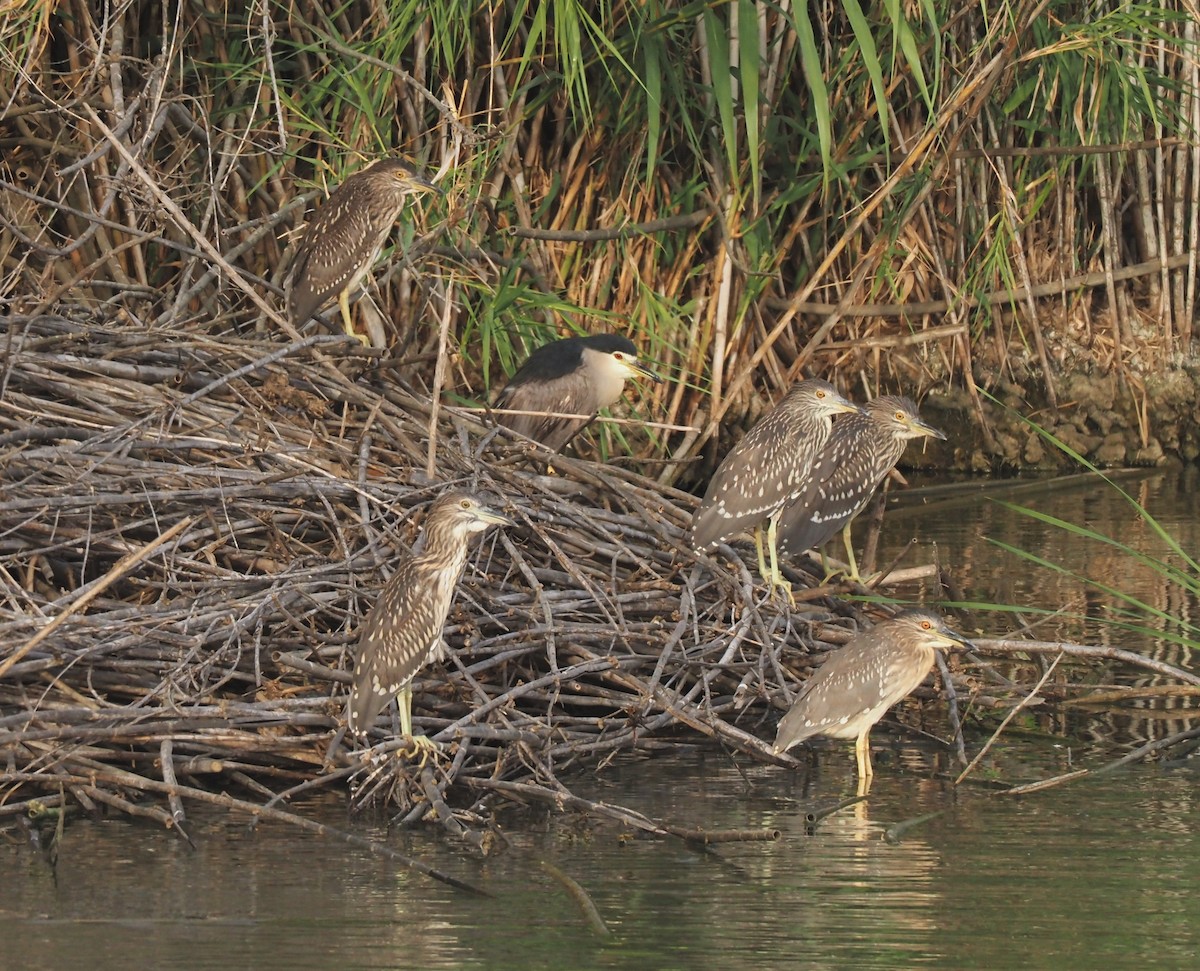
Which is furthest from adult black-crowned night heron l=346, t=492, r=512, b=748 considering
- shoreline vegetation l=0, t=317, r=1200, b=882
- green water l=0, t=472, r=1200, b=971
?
green water l=0, t=472, r=1200, b=971

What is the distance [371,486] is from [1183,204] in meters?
7.52

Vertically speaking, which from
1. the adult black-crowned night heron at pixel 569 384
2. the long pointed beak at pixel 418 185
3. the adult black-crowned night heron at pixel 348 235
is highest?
the long pointed beak at pixel 418 185

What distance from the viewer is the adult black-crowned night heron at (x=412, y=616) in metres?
5.62

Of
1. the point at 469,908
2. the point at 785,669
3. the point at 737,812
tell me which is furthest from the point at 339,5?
the point at 469,908

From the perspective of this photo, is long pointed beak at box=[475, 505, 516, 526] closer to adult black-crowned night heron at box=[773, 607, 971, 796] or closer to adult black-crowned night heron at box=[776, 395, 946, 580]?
adult black-crowned night heron at box=[773, 607, 971, 796]

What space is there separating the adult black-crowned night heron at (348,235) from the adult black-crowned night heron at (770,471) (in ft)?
5.42

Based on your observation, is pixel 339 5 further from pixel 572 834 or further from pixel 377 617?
pixel 572 834

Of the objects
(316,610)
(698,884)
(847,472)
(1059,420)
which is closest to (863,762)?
(698,884)

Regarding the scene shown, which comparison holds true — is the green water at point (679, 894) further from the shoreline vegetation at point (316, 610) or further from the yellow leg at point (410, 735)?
the yellow leg at point (410, 735)

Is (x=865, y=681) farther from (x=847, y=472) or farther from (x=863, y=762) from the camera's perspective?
(x=847, y=472)

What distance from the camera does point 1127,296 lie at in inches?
502

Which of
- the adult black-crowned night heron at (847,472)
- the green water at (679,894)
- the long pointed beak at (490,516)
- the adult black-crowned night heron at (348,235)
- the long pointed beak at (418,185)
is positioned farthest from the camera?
the long pointed beak at (418,185)

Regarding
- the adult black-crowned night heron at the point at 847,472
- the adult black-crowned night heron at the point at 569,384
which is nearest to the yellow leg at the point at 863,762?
the adult black-crowned night heron at the point at 847,472

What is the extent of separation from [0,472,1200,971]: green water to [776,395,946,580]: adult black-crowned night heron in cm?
118
